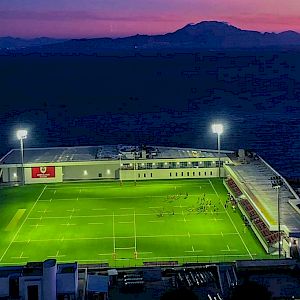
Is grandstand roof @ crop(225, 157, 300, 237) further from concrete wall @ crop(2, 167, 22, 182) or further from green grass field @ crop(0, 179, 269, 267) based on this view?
concrete wall @ crop(2, 167, 22, 182)

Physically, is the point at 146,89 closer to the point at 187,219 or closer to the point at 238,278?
the point at 187,219

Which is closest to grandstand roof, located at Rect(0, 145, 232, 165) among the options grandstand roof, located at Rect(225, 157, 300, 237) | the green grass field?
the green grass field

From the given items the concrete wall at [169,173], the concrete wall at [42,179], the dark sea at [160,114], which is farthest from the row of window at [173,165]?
the dark sea at [160,114]

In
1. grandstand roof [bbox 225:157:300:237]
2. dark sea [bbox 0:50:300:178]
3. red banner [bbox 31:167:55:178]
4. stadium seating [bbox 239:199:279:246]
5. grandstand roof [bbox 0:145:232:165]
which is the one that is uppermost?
grandstand roof [bbox 0:145:232:165]

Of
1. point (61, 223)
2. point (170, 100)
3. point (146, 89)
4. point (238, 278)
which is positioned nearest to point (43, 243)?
point (61, 223)

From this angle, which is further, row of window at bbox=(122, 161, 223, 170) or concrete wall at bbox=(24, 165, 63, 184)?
row of window at bbox=(122, 161, 223, 170)

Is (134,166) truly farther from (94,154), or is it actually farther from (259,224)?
(259,224)

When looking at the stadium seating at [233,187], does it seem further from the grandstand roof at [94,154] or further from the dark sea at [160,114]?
the dark sea at [160,114]
